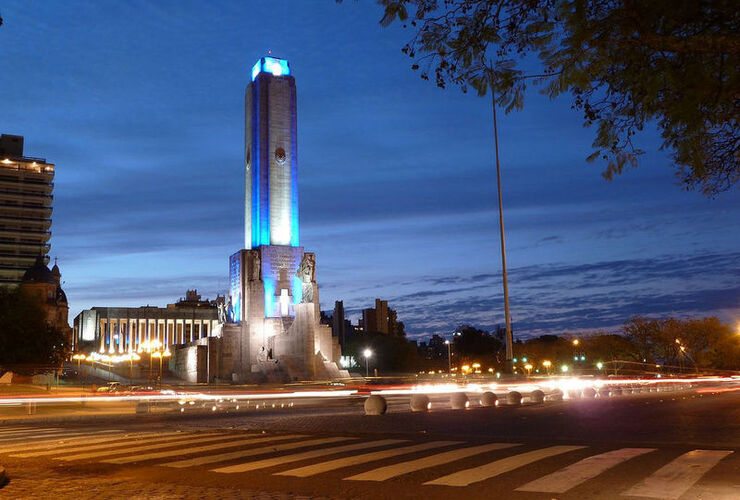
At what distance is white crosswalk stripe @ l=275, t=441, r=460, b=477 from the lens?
11274 mm

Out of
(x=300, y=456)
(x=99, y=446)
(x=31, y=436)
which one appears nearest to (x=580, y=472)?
(x=300, y=456)

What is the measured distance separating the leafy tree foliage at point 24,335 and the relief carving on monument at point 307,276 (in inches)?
993

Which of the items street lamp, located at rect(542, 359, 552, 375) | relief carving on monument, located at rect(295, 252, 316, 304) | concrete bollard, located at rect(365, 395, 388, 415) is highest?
relief carving on monument, located at rect(295, 252, 316, 304)

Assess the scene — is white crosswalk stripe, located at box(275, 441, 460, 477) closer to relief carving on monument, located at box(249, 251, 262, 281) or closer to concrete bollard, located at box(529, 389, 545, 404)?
concrete bollard, located at box(529, 389, 545, 404)

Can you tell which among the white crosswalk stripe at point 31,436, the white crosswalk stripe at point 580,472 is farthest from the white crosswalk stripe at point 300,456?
the white crosswalk stripe at point 31,436

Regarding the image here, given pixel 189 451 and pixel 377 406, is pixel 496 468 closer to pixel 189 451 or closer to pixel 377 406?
pixel 189 451

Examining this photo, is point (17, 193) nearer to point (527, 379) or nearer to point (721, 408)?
point (527, 379)

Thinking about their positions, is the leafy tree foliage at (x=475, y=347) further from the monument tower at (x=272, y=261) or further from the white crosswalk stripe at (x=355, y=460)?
the white crosswalk stripe at (x=355, y=460)

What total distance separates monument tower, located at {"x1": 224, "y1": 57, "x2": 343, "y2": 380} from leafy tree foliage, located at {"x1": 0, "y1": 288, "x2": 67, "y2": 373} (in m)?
18.4

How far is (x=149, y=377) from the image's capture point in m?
80.0

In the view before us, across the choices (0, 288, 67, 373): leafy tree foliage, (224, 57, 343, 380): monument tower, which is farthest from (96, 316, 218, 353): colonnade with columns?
(0, 288, 67, 373): leafy tree foliage

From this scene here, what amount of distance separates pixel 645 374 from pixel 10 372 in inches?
2181

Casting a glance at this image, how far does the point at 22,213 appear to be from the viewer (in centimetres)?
12800

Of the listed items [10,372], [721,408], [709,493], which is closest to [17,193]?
[10,372]
